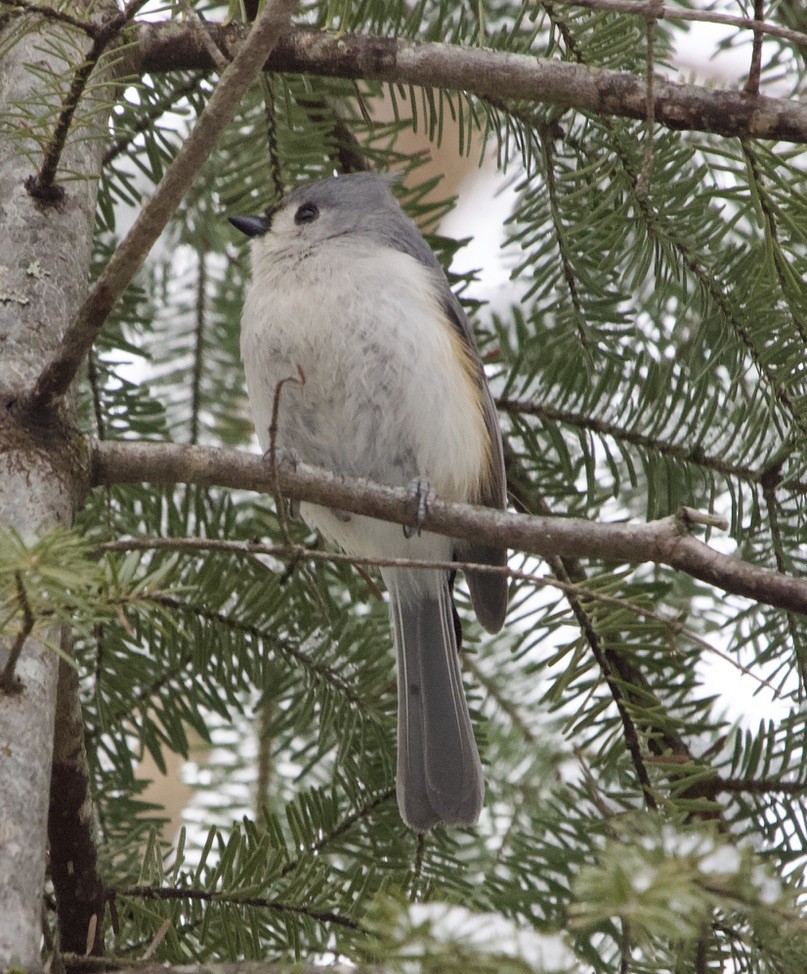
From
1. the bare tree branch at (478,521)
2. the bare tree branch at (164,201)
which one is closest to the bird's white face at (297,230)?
the bare tree branch at (478,521)

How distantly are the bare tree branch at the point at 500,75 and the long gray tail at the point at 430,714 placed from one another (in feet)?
3.65

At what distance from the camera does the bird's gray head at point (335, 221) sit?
2498mm

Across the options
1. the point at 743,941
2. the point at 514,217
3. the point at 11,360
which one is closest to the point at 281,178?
the point at 514,217

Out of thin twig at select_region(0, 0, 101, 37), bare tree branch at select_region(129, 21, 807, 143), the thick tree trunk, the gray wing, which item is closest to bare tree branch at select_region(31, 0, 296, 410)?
the thick tree trunk

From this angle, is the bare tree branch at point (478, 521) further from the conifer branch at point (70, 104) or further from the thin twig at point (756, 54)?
the thin twig at point (756, 54)

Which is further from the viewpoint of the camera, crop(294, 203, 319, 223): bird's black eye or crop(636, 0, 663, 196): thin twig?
crop(294, 203, 319, 223): bird's black eye

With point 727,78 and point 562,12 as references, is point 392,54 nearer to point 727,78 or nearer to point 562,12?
point 562,12

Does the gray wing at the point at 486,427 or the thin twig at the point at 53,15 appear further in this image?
the gray wing at the point at 486,427

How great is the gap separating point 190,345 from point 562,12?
1.31 metres

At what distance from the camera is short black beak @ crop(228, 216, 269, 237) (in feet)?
8.14

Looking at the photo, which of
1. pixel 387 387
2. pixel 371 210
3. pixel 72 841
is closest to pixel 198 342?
pixel 371 210

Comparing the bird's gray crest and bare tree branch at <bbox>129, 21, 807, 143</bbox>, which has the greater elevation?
the bird's gray crest

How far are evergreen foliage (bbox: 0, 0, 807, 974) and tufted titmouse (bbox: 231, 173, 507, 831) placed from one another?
90mm

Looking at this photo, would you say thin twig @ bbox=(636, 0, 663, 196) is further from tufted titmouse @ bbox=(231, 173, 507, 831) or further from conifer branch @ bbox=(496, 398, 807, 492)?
tufted titmouse @ bbox=(231, 173, 507, 831)
